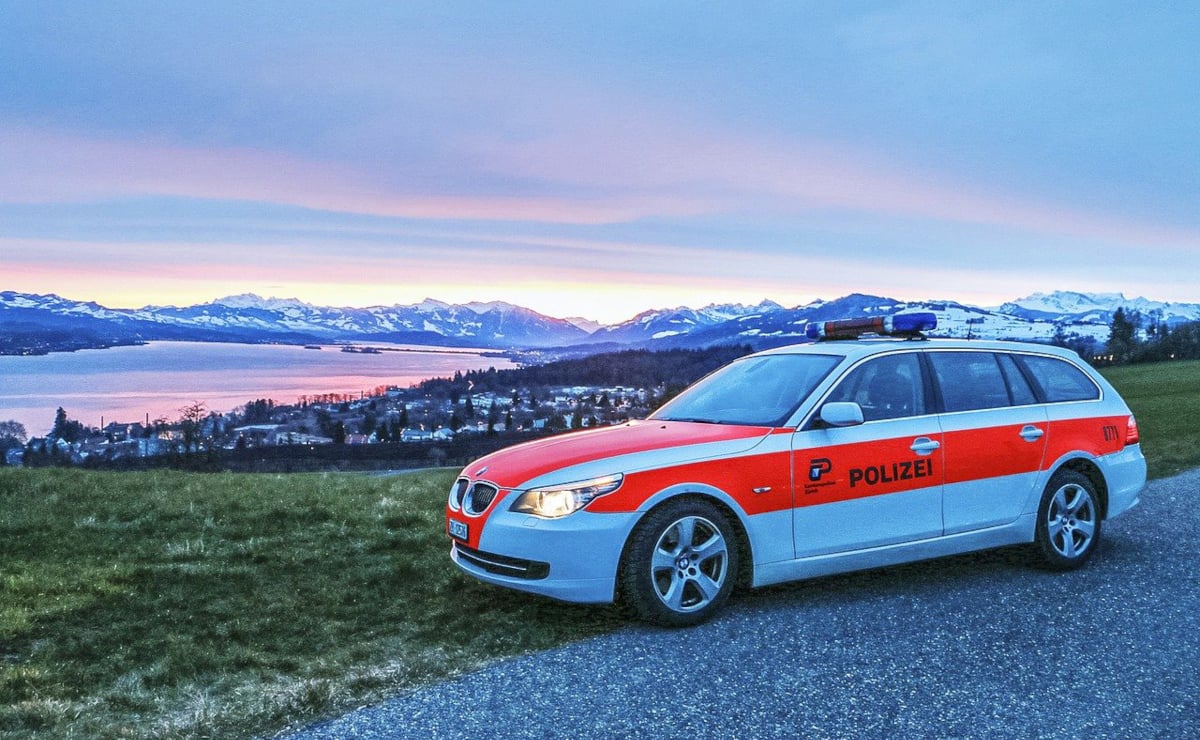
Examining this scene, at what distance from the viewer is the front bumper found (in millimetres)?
5059

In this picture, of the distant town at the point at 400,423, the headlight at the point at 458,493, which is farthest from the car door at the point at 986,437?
the distant town at the point at 400,423

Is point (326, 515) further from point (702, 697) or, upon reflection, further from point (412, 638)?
point (702, 697)

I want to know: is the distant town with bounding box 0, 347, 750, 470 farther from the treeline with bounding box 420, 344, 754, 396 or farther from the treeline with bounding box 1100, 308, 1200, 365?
the treeline with bounding box 1100, 308, 1200, 365

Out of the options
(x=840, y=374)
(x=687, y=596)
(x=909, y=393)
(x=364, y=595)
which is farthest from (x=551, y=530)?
(x=909, y=393)

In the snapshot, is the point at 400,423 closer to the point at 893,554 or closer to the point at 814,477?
the point at 893,554

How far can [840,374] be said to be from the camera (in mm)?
6113

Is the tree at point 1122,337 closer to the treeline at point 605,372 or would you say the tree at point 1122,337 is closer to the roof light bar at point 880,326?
the treeline at point 605,372

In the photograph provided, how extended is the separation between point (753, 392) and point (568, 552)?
2180 millimetres

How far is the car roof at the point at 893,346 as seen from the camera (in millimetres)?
6395

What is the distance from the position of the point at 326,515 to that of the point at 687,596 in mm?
5317

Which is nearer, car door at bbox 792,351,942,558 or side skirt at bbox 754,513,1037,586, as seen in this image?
side skirt at bbox 754,513,1037,586

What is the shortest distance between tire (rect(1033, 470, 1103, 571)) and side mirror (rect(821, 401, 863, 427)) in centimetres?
213

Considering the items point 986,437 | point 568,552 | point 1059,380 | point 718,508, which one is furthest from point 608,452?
point 1059,380

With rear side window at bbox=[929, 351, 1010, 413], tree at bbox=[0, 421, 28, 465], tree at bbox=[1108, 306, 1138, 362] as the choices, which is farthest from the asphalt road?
tree at bbox=[1108, 306, 1138, 362]
